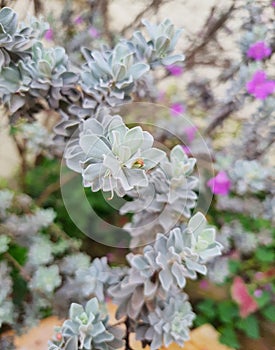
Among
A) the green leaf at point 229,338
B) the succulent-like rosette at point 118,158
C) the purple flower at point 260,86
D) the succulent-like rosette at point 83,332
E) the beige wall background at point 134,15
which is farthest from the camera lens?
the beige wall background at point 134,15

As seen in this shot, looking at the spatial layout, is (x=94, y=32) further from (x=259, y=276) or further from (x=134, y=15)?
(x=259, y=276)

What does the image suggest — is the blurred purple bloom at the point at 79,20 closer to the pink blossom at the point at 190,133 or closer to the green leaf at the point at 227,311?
the pink blossom at the point at 190,133

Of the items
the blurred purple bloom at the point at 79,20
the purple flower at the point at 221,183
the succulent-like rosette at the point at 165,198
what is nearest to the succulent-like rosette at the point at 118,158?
the succulent-like rosette at the point at 165,198

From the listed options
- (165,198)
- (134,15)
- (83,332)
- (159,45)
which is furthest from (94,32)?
(83,332)

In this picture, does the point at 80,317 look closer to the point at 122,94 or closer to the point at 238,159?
the point at 122,94

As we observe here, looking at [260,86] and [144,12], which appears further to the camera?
[144,12]

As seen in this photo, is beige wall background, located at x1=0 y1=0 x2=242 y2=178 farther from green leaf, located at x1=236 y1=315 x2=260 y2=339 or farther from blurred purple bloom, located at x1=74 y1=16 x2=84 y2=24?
green leaf, located at x1=236 y1=315 x2=260 y2=339
